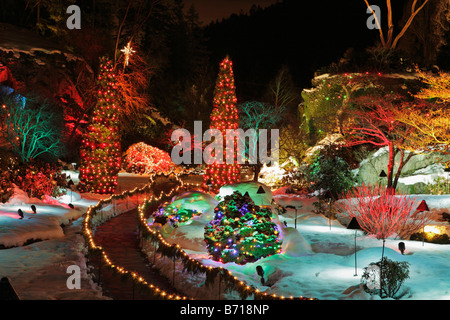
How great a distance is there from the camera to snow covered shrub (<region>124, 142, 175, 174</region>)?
32.3 m

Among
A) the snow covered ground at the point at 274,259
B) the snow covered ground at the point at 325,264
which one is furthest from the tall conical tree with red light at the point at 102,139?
the snow covered ground at the point at 325,264

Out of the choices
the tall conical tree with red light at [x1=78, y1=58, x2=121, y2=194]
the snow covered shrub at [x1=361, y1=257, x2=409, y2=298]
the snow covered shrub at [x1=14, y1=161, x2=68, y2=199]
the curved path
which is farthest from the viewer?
the tall conical tree with red light at [x1=78, y1=58, x2=121, y2=194]

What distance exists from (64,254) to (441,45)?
2468cm

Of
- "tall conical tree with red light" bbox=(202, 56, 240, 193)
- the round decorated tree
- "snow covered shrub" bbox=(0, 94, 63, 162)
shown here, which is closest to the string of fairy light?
the round decorated tree

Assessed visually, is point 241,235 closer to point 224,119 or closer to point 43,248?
point 43,248

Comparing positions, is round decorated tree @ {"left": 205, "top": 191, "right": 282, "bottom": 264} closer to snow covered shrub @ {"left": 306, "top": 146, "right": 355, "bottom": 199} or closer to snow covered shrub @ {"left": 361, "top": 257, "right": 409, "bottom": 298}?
snow covered shrub @ {"left": 361, "top": 257, "right": 409, "bottom": 298}

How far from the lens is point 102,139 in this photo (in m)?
22.4

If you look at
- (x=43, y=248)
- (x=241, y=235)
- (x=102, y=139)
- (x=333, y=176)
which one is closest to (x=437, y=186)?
(x=333, y=176)

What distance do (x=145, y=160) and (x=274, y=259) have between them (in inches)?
858

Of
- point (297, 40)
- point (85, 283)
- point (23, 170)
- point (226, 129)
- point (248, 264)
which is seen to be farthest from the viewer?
point (297, 40)

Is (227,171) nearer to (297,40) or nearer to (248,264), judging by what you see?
(248,264)

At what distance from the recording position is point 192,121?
133 feet

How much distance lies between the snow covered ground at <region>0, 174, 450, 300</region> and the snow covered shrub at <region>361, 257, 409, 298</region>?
8.6 inches
